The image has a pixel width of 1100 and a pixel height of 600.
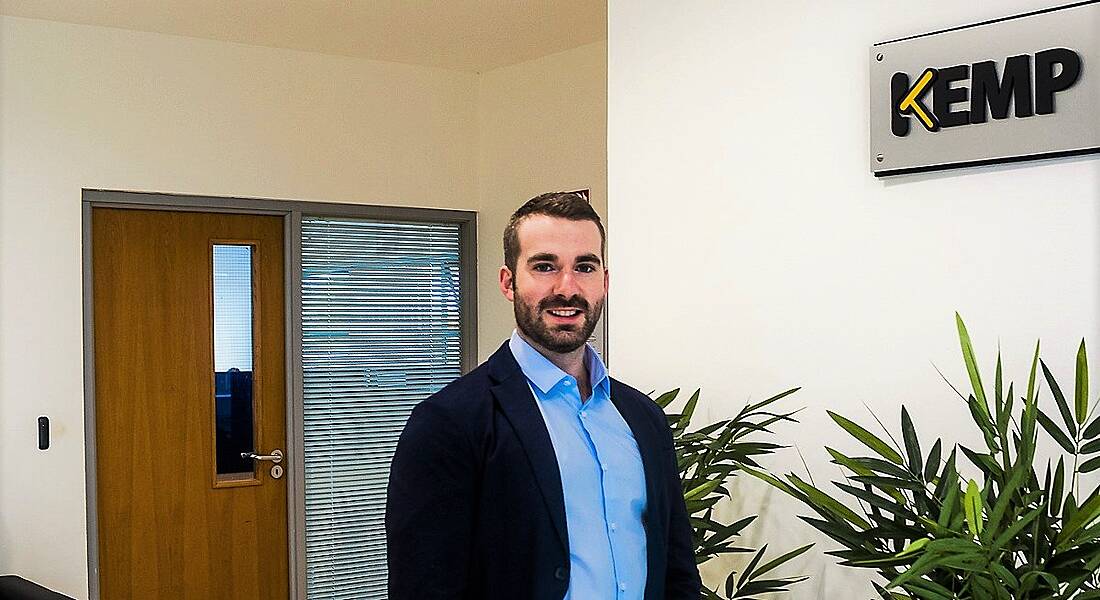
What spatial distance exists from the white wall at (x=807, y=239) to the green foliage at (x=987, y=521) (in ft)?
1.38

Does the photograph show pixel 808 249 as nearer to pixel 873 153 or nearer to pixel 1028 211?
pixel 873 153

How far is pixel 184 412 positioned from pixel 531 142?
5.82 feet

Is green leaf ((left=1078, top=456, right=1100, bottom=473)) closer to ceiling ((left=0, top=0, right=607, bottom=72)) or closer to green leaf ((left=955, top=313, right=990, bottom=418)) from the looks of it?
green leaf ((left=955, top=313, right=990, bottom=418))

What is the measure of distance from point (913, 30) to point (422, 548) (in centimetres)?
164

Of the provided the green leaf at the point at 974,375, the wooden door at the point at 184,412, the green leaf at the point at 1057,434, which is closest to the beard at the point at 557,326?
the green leaf at the point at 974,375

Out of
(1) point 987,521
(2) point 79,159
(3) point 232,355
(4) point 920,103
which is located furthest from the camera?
(3) point 232,355

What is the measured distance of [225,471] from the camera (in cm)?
498

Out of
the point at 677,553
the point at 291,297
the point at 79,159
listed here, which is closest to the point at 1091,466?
the point at 677,553

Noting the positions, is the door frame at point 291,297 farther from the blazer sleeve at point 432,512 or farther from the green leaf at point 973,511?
the green leaf at point 973,511

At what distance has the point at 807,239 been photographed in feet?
9.52

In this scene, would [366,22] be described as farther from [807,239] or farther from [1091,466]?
[1091,466]

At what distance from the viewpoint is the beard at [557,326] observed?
185cm

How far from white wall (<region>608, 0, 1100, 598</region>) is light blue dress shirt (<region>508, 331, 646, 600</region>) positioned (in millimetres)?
976

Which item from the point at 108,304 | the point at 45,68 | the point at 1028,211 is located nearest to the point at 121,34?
the point at 45,68
